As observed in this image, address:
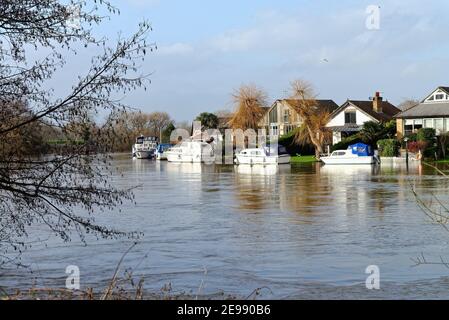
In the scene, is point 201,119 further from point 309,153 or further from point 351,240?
point 351,240

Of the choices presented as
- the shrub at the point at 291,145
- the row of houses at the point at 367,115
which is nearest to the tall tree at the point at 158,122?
the row of houses at the point at 367,115

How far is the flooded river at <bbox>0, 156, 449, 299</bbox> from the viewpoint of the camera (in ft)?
44.2

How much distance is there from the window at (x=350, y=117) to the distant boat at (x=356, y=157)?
16.2m

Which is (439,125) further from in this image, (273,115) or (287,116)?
(273,115)

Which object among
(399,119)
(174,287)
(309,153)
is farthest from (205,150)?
(174,287)

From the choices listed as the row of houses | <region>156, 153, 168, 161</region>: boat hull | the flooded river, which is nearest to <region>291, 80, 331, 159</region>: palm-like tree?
the row of houses

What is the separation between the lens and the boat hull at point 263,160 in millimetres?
65456

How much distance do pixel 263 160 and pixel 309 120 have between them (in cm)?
900

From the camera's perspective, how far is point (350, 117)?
78.3 metres

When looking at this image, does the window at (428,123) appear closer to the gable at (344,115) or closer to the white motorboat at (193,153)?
the gable at (344,115)

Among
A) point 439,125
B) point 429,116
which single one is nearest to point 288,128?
point 429,116

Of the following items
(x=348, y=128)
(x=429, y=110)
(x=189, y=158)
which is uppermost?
(x=429, y=110)

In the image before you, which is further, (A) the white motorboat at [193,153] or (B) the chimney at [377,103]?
(B) the chimney at [377,103]
